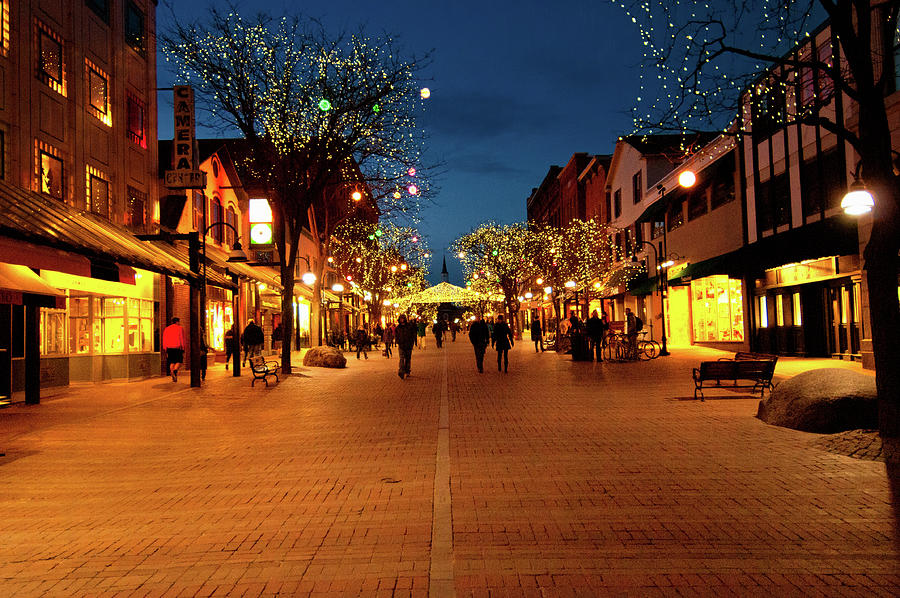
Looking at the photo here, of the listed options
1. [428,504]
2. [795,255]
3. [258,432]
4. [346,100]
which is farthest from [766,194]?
[428,504]

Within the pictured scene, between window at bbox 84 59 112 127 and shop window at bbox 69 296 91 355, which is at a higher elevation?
window at bbox 84 59 112 127

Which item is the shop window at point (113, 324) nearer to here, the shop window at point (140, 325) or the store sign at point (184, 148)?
the shop window at point (140, 325)

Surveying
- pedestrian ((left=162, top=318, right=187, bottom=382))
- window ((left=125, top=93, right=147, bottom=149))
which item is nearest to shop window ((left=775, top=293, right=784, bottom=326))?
pedestrian ((left=162, top=318, right=187, bottom=382))

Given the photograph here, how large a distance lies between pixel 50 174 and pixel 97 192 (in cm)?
246

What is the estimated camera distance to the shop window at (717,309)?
3125 centimetres

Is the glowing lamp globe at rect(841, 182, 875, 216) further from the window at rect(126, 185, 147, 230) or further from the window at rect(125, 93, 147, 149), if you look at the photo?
the window at rect(125, 93, 147, 149)

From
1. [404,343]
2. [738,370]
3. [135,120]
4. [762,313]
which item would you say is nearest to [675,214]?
[762,313]

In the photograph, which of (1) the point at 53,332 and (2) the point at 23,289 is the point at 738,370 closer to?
(2) the point at 23,289

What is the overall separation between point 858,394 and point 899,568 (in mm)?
5643

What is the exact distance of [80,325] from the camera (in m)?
21.3

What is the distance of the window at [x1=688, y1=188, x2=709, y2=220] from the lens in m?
34.0

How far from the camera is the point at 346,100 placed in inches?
1001

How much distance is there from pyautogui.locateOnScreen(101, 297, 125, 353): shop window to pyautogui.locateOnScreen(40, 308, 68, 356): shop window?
1528mm

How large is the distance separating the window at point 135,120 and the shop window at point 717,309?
21.8 meters
